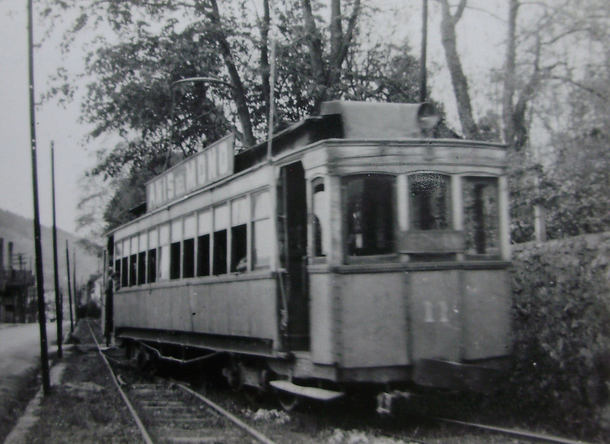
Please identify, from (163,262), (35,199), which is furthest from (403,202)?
(35,199)

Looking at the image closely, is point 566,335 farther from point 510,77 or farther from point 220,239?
point 510,77

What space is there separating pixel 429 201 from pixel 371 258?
2.78 ft

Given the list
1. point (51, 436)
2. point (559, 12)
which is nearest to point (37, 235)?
point (51, 436)

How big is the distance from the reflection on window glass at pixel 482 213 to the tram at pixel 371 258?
0.04ft

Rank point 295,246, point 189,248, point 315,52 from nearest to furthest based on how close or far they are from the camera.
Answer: point 295,246 < point 189,248 < point 315,52

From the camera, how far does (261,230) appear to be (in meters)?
8.41

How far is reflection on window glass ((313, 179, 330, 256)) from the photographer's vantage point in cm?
717

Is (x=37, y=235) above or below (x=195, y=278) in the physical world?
above

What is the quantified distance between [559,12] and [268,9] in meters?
8.39

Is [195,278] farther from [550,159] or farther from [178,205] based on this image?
[550,159]

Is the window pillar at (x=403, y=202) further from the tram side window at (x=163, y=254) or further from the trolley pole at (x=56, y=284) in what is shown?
the trolley pole at (x=56, y=284)

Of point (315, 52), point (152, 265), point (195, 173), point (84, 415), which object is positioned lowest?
point (84, 415)

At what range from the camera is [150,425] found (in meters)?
8.66

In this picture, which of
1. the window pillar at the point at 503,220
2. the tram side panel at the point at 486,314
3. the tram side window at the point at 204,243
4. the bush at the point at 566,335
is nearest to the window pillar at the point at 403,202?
the tram side panel at the point at 486,314
